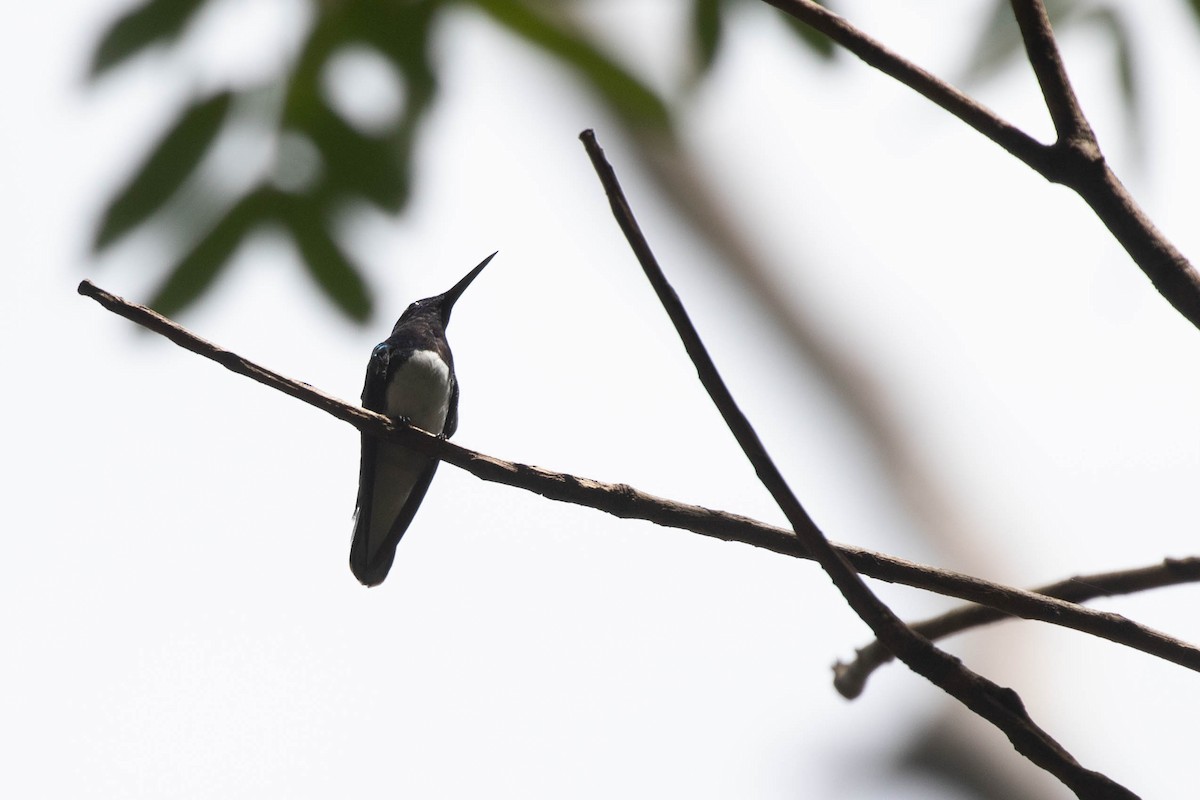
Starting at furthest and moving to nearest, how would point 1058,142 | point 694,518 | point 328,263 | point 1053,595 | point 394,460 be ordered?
point 394,460 → point 328,263 → point 1053,595 → point 694,518 → point 1058,142

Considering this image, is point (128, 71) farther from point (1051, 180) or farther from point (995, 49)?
point (1051, 180)

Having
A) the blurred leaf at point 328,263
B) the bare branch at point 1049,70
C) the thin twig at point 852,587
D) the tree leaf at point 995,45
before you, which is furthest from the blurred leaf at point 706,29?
the thin twig at point 852,587

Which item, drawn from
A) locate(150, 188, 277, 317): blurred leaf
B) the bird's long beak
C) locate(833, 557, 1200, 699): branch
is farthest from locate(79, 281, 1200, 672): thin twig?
the bird's long beak

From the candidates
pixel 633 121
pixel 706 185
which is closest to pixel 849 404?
pixel 706 185

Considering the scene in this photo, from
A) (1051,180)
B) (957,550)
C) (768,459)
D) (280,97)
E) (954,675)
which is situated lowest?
(954,675)

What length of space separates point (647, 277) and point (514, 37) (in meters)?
1.97

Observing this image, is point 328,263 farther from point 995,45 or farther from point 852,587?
point 852,587

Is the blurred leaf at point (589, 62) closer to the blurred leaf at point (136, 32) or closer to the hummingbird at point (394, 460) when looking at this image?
the blurred leaf at point (136, 32)

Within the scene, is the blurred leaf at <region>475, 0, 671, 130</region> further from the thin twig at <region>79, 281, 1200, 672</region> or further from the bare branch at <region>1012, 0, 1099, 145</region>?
the bare branch at <region>1012, 0, 1099, 145</region>

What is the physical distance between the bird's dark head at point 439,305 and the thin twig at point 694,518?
3.86 m

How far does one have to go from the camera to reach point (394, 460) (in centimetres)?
516

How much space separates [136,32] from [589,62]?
1214 mm

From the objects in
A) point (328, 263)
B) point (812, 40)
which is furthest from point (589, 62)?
point (328, 263)

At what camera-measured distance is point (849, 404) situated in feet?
15.9
